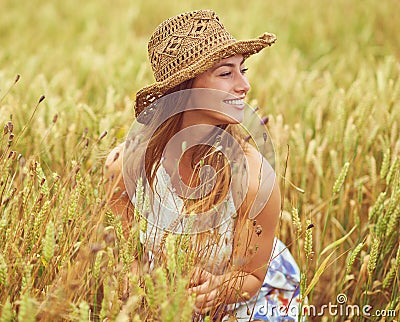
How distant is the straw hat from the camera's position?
134 cm

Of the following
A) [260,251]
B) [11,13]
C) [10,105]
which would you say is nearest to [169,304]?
[260,251]

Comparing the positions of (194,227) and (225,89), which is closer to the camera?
(194,227)

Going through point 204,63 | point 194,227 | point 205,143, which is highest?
point 204,63

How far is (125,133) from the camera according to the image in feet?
6.35

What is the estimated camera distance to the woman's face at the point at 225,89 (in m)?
1.37

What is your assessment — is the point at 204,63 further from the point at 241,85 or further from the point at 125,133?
the point at 125,133

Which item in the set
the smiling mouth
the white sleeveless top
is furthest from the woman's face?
the white sleeveless top

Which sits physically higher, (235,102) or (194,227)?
(235,102)

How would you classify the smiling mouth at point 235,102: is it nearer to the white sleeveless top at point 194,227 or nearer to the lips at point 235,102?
the lips at point 235,102

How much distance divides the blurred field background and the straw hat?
0.23 metres

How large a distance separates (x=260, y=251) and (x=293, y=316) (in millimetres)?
242

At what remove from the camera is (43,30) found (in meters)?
4.23

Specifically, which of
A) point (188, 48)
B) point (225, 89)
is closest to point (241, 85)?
point (225, 89)

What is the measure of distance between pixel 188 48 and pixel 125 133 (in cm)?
62
